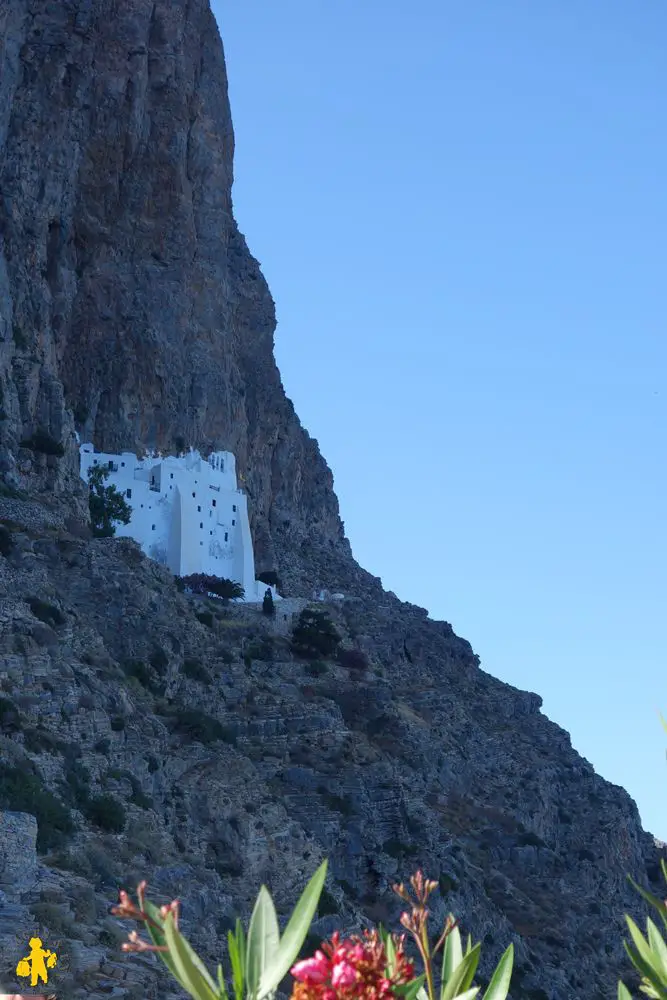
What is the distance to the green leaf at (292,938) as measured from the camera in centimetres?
664

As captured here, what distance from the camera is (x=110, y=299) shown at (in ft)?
228

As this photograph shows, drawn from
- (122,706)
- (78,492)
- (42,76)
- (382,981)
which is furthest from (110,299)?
(382,981)

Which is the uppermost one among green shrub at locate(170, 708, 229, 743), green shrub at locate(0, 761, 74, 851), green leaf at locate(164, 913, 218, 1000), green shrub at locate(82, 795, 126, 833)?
green shrub at locate(170, 708, 229, 743)

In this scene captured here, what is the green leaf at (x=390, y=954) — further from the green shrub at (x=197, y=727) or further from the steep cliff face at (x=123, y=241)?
the steep cliff face at (x=123, y=241)

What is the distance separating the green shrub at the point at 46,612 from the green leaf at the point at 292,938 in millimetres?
32681

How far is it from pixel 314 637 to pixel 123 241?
22.3 meters

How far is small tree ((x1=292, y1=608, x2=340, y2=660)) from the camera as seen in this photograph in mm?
59062

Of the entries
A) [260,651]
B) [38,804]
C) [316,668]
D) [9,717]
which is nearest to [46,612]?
[9,717]

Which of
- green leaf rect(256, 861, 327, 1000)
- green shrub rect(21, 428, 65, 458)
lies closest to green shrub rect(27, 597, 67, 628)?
green shrub rect(21, 428, 65, 458)

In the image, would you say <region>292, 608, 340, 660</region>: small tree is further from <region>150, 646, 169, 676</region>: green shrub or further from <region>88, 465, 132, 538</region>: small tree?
<region>150, 646, 169, 676</region>: green shrub

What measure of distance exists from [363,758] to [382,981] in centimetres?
4259

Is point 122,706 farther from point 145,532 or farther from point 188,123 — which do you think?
point 188,123

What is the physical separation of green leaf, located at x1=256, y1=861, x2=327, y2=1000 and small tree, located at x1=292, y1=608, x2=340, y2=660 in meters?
51.7

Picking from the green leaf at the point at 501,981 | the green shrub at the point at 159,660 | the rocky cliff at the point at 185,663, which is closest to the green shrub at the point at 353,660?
the rocky cliff at the point at 185,663
